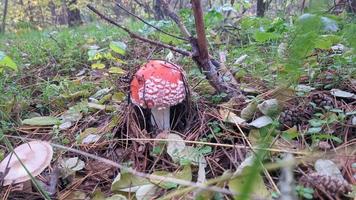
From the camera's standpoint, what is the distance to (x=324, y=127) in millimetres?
1404

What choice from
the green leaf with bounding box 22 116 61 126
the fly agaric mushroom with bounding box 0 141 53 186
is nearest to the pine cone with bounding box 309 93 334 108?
the fly agaric mushroom with bounding box 0 141 53 186

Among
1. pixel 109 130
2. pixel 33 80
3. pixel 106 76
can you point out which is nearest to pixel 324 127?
pixel 109 130

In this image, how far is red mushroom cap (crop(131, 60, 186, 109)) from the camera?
153cm

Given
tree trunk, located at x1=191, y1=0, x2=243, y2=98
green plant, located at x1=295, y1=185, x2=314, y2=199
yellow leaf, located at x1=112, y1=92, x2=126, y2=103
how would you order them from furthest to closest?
yellow leaf, located at x1=112, y1=92, x2=126, y2=103
tree trunk, located at x1=191, y1=0, x2=243, y2=98
green plant, located at x1=295, y1=185, x2=314, y2=199

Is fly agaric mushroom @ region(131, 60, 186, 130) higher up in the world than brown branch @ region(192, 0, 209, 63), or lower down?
lower down

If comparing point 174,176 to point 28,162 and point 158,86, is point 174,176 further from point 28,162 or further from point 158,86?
point 28,162

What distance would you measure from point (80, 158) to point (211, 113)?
0.60 metres

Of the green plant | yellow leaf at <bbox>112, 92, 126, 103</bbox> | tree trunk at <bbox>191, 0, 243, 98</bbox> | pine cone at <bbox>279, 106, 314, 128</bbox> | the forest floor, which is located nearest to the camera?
the green plant

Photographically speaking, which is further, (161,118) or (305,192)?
(161,118)

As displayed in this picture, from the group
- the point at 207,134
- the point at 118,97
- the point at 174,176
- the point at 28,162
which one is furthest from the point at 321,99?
the point at 28,162

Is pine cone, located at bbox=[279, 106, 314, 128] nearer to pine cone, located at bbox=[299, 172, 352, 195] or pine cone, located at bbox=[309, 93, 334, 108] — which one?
pine cone, located at bbox=[309, 93, 334, 108]

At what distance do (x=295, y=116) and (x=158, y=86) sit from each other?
1.85 feet

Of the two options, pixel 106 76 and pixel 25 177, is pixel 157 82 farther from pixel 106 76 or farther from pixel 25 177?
pixel 106 76

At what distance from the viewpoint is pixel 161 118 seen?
166 centimetres
